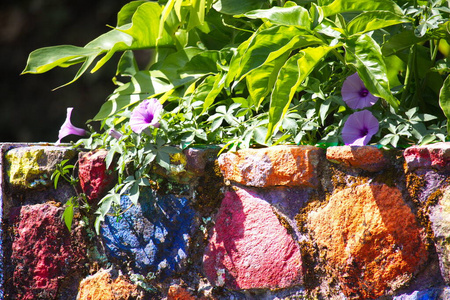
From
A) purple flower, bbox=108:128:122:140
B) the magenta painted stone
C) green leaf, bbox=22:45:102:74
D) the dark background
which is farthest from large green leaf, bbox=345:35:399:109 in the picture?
the dark background

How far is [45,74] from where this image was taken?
3.57m

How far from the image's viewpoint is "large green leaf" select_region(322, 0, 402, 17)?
1.15 m

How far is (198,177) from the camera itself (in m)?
1.30

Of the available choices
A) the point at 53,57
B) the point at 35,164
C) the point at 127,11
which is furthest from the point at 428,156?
the point at 127,11

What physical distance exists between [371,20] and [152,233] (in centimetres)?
76

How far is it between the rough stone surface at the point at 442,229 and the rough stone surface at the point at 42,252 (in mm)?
934

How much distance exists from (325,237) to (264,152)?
24 cm

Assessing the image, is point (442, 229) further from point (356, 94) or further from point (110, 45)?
point (110, 45)

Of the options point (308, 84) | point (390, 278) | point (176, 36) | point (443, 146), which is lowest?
point (390, 278)

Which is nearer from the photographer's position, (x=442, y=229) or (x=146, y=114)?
(x=442, y=229)

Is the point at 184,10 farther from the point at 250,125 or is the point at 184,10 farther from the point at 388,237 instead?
the point at 388,237

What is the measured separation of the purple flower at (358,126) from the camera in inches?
46.7

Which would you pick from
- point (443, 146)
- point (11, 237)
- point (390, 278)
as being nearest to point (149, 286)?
point (11, 237)

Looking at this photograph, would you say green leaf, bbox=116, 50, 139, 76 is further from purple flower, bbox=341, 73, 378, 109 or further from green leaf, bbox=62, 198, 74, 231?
purple flower, bbox=341, 73, 378, 109
